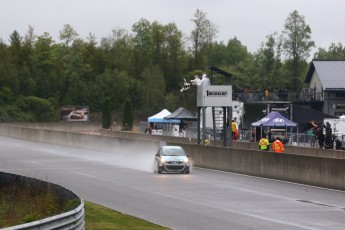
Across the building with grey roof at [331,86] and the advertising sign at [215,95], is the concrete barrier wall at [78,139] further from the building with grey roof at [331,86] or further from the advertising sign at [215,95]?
the building with grey roof at [331,86]

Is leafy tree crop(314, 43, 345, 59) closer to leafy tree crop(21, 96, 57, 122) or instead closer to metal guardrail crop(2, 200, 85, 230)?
leafy tree crop(21, 96, 57, 122)

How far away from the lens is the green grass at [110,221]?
56.8 ft

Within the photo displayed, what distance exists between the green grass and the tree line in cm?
10372

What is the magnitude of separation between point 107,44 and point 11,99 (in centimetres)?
4619

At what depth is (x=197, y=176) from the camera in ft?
115

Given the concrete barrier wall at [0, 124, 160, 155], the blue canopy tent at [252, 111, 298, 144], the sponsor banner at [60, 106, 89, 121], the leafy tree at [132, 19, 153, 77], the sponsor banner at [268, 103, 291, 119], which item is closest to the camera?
the concrete barrier wall at [0, 124, 160, 155]

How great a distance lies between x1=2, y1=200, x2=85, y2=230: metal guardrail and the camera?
37.6ft

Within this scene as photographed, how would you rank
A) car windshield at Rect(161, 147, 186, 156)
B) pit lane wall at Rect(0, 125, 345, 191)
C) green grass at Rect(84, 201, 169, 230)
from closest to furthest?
green grass at Rect(84, 201, 169, 230) → pit lane wall at Rect(0, 125, 345, 191) → car windshield at Rect(161, 147, 186, 156)

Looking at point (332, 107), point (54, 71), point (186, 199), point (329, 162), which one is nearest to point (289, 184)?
point (329, 162)

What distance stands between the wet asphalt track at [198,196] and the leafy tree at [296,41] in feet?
312

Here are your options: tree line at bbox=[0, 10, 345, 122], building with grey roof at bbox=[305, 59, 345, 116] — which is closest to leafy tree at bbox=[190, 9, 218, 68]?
tree line at bbox=[0, 10, 345, 122]

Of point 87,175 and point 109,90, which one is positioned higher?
point 109,90

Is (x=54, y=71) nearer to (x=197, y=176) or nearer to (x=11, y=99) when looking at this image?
(x=11, y=99)

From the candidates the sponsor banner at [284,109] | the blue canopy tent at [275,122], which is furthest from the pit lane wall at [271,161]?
the sponsor banner at [284,109]
